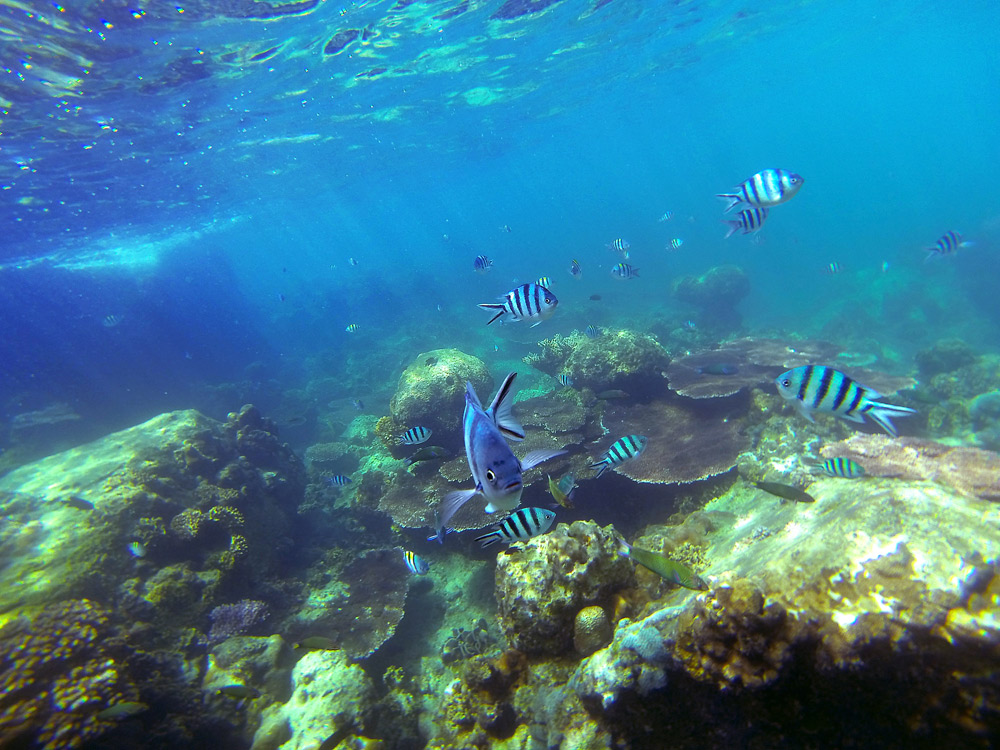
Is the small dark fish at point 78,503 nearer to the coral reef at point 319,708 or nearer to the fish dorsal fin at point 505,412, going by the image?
the coral reef at point 319,708

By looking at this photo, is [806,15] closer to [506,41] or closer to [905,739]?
[506,41]

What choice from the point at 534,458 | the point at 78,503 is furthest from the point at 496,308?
the point at 78,503

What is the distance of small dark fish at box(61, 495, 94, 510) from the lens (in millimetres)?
7461

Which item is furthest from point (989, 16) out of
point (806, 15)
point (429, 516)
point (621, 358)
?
point (429, 516)

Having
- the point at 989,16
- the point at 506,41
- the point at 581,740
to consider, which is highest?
the point at 506,41

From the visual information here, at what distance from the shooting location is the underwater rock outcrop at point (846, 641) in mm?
2369

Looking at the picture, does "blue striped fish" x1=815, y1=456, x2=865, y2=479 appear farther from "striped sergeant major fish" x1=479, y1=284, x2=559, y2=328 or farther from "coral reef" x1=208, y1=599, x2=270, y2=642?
"coral reef" x1=208, y1=599, x2=270, y2=642

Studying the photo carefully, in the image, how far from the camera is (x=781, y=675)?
2.61 meters

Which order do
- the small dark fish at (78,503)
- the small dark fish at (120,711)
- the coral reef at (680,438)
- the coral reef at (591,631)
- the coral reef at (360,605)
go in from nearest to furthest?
the coral reef at (591,631)
the small dark fish at (120,711)
the coral reef at (360,605)
the coral reef at (680,438)
the small dark fish at (78,503)

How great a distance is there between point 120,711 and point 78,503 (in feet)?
16.5

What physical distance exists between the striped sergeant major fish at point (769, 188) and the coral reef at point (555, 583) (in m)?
4.17

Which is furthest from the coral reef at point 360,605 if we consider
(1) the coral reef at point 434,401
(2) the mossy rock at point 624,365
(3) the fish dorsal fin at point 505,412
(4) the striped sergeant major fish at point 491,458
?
(3) the fish dorsal fin at point 505,412

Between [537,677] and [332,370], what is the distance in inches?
957

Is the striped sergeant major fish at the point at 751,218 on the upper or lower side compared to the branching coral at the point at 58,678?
upper
